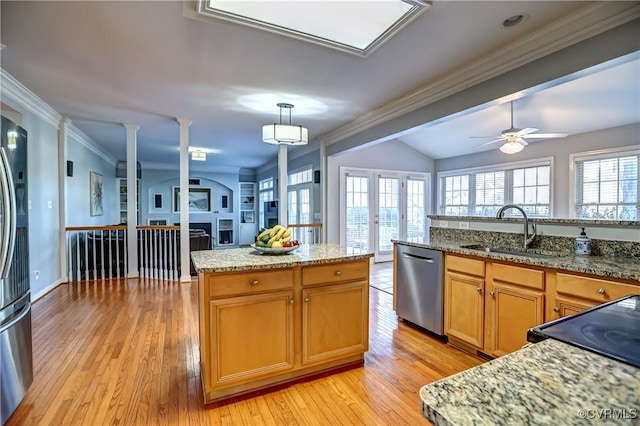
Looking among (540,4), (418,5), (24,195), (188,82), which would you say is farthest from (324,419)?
(188,82)

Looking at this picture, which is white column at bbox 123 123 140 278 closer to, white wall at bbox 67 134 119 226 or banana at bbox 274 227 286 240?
white wall at bbox 67 134 119 226

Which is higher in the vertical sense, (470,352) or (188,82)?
(188,82)

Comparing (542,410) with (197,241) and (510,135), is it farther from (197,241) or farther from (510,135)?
(197,241)

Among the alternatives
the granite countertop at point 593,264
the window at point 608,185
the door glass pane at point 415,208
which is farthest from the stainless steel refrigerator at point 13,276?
the window at point 608,185

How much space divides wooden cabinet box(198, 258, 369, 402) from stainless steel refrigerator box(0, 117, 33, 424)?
968 mm

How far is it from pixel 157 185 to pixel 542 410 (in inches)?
412

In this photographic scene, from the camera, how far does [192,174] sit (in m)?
9.95

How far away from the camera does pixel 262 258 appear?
2.16 meters

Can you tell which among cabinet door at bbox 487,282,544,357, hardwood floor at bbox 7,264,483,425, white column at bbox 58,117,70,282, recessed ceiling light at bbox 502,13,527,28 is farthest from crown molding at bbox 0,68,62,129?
cabinet door at bbox 487,282,544,357

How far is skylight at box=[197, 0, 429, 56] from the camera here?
212cm

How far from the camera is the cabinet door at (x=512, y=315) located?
2104 millimetres

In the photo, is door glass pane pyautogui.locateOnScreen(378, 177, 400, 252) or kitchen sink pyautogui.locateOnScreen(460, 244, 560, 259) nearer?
kitchen sink pyautogui.locateOnScreen(460, 244, 560, 259)

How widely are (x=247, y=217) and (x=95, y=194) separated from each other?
4.59 meters

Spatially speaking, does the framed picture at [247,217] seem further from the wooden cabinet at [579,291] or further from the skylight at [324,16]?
the wooden cabinet at [579,291]
